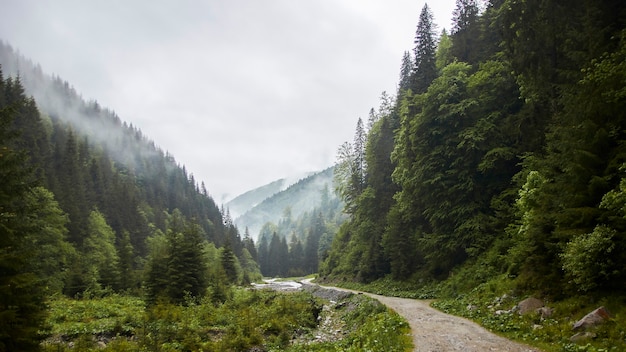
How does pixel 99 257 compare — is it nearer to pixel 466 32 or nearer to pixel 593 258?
pixel 466 32

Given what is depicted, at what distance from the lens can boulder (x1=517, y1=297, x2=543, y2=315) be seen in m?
12.6

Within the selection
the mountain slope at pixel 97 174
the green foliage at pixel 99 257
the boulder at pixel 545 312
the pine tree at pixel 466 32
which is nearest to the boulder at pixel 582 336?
the boulder at pixel 545 312

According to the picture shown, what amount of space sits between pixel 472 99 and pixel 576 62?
13118mm

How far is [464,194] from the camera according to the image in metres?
26.1

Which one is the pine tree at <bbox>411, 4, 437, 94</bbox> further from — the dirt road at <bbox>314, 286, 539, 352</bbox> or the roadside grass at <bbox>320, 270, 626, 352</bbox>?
the dirt road at <bbox>314, 286, 539, 352</bbox>

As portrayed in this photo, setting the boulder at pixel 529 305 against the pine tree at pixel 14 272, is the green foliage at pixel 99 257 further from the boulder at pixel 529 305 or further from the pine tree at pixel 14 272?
the boulder at pixel 529 305

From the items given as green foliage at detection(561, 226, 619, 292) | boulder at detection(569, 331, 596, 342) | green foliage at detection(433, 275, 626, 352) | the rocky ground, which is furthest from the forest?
the rocky ground

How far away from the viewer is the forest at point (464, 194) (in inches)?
400

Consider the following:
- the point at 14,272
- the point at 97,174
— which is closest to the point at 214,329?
the point at 14,272

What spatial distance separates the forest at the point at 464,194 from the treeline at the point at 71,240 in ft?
0.34

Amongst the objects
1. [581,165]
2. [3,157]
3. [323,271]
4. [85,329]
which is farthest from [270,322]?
[323,271]

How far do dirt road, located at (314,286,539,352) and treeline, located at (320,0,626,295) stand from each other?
313 centimetres

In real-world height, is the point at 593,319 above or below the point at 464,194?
below

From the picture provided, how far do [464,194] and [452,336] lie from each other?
1624 centimetres
